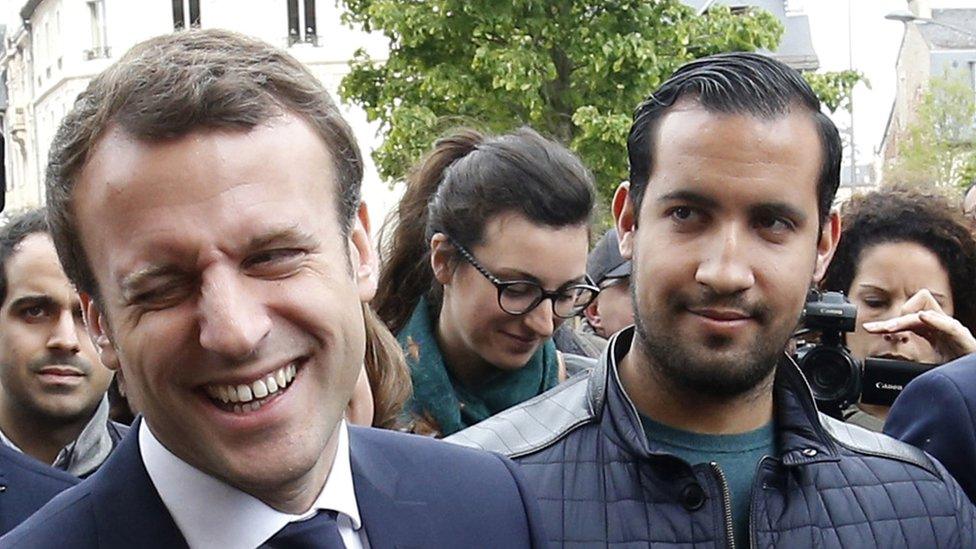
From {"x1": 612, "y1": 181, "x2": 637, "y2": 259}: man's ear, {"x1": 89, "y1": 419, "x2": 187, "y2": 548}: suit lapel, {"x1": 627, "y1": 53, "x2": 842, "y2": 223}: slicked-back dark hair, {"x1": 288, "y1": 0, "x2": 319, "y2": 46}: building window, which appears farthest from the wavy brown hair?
{"x1": 288, "y1": 0, "x2": 319, "y2": 46}: building window

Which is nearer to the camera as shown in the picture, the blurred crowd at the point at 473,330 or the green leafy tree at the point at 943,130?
the blurred crowd at the point at 473,330

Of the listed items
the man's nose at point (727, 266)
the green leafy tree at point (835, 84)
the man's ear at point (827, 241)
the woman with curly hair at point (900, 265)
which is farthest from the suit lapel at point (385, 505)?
the green leafy tree at point (835, 84)

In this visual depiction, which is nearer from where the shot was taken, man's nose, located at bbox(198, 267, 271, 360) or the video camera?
man's nose, located at bbox(198, 267, 271, 360)

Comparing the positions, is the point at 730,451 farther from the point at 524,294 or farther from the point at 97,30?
the point at 97,30

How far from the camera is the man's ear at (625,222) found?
2.65 metres

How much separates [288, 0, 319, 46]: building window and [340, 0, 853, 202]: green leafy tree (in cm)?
1336

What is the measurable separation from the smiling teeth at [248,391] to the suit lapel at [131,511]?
193 millimetres

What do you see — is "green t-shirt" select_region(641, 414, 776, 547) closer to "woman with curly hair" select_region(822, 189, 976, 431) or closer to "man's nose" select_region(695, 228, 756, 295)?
"man's nose" select_region(695, 228, 756, 295)

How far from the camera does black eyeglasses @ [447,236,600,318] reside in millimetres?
3441

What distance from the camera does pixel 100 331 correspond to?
192 centimetres

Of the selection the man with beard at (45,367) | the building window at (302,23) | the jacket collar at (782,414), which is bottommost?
the building window at (302,23)

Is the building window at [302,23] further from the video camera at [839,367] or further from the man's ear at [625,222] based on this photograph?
the man's ear at [625,222]

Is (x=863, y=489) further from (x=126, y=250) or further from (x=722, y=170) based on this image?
(x=126, y=250)

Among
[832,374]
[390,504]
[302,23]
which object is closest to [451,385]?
[832,374]
